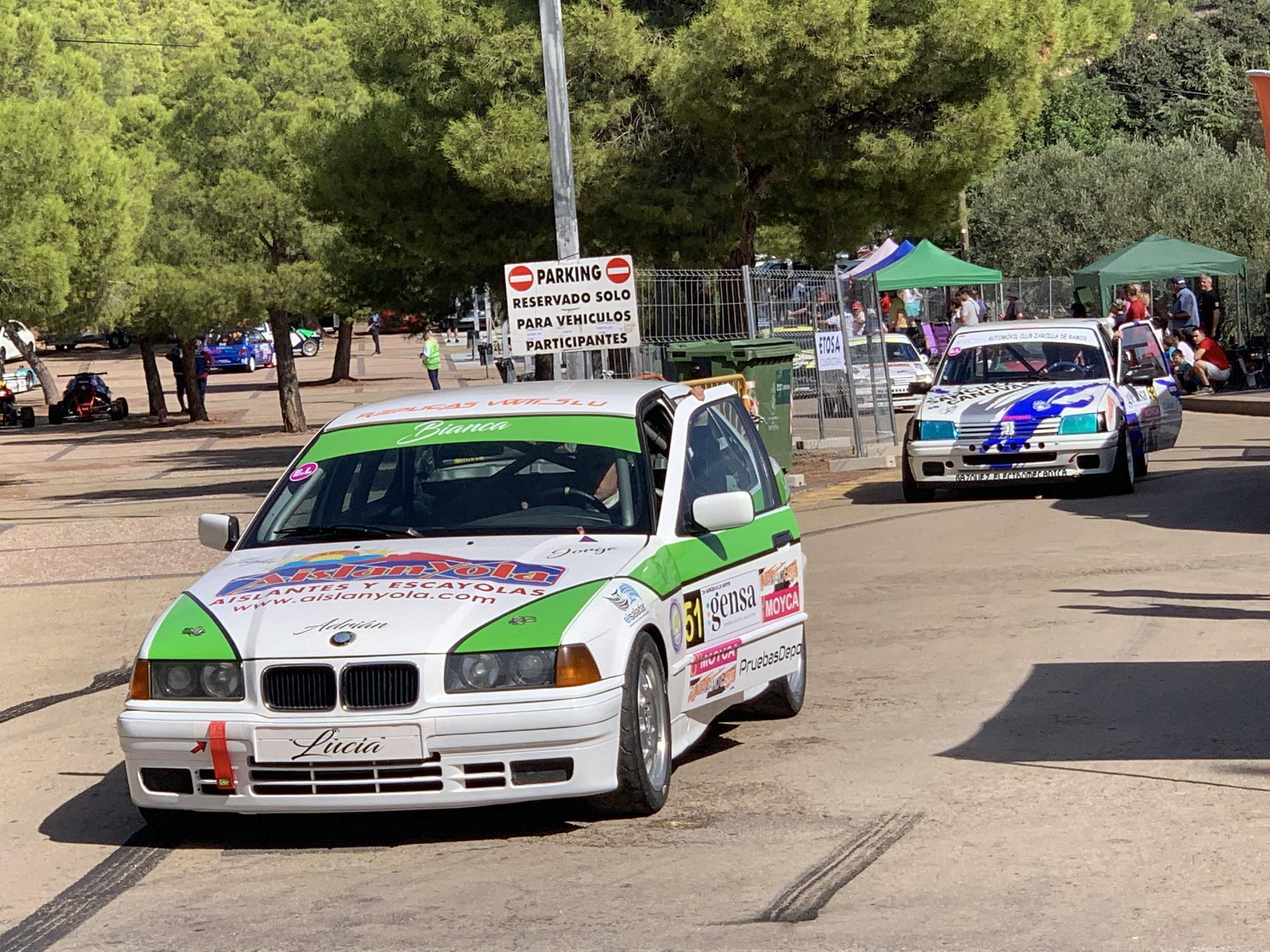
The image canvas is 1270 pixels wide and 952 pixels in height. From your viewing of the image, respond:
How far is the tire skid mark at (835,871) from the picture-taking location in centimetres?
556

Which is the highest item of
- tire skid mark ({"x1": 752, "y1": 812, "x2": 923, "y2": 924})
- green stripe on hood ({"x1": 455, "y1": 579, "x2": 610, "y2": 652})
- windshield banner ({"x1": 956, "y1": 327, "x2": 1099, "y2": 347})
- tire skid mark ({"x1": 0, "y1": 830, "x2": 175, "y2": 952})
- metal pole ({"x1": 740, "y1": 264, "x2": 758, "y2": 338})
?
metal pole ({"x1": 740, "y1": 264, "x2": 758, "y2": 338})

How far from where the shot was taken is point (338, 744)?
6.34m

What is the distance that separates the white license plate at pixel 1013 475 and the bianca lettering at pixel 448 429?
10.4 metres

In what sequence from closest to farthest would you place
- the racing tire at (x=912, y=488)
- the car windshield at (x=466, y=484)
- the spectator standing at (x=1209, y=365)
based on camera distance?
the car windshield at (x=466, y=484)
the racing tire at (x=912, y=488)
the spectator standing at (x=1209, y=365)

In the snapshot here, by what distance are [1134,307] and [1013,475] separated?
1522cm

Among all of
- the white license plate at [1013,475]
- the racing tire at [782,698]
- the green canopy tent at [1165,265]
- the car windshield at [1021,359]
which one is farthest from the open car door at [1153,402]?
the green canopy tent at [1165,265]

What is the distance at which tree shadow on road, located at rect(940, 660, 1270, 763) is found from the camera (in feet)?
24.9

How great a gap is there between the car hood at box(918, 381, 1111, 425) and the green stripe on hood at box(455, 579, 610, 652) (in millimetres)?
11546

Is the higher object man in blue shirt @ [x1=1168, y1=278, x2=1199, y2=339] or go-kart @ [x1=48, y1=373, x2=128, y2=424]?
man in blue shirt @ [x1=1168, y1=278, x2=1199, y2=339]

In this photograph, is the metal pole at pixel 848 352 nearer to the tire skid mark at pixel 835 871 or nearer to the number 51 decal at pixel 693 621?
the number 51 decal at pixel 693 621

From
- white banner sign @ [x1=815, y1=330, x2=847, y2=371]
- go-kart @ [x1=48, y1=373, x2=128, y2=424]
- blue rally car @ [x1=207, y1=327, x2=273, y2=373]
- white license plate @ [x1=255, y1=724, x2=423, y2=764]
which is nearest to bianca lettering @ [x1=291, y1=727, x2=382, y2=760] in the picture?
white license plate @ [x1=255, y1=724, x2=423, y2=764]

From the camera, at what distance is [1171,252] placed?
124 feet

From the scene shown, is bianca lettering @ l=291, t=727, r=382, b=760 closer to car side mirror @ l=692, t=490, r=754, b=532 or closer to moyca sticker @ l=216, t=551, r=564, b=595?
moyca sticker @ l=216, t=551, r=564, b=595

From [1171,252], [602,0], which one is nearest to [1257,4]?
[1171,252]
